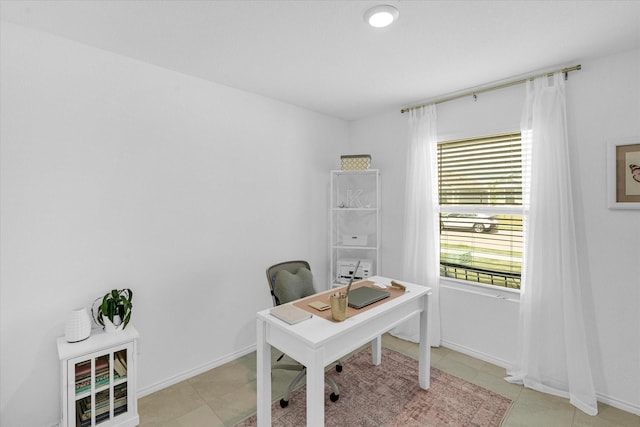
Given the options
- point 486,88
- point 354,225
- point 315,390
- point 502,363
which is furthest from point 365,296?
point 486,88

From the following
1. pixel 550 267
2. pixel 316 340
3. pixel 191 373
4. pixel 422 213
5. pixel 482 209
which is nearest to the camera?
pixel 316 340

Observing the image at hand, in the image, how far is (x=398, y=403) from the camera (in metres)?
2.21

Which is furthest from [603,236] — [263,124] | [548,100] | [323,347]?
[263,124]

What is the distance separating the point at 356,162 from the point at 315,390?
2.46 meters

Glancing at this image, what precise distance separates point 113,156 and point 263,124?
136 centimetres

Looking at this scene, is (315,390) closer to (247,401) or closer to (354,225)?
(247,401)

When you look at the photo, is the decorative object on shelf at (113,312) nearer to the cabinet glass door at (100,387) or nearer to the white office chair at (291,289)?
the cabinet glass door at (100,387)

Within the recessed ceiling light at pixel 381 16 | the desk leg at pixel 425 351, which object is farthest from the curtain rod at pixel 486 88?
the desk leg at pixel 425 351

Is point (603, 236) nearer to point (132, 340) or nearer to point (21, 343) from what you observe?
point (132, 340)

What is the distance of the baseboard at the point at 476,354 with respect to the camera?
267 centimetres

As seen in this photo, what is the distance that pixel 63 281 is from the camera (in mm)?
1945

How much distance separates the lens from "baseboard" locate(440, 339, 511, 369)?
2674mm

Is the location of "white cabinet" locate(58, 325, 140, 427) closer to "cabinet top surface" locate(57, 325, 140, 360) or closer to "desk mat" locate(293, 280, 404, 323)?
"cabinet top surface" locate(57, 325, 140, 360)

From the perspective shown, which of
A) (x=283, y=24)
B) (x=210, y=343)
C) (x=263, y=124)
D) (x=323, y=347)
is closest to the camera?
(x=323, y=347)
